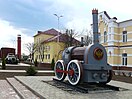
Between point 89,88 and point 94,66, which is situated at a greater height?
point 94,66

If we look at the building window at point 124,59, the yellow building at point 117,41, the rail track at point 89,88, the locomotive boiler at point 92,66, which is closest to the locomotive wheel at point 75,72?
the locomotive boiler at point 92,66

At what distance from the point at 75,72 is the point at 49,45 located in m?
48.2

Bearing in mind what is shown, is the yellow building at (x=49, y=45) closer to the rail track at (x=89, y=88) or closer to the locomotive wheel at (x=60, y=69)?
the locomotive wheel at (x=60, y=69)

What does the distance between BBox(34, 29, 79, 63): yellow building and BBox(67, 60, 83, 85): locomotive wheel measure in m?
38.0

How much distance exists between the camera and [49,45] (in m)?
58.3

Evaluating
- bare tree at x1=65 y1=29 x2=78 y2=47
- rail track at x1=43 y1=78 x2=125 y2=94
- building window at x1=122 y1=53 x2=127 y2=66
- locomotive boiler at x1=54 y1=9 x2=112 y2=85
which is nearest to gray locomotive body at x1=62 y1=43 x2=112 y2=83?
locomotive boiler at x1=54 y1=9 x2=112 y2=85

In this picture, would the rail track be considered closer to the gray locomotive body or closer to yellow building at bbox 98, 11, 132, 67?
the gray locomotive body

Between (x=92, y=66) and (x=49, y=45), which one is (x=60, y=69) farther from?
(x=49, y=45)

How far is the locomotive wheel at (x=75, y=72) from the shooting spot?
389 inches

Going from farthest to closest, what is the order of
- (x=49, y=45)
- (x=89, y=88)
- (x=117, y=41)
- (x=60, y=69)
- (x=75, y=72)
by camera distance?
(x=49, y=45), (x=117, y=41), (x=60, y=69), (x=75, y=72), (x=89, y=88)

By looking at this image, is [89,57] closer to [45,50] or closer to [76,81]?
[76,81]

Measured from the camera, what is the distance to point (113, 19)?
34.9 metres

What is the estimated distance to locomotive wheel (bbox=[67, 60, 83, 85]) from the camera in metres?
9.88

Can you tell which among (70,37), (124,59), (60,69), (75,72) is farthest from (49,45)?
(75,72)
